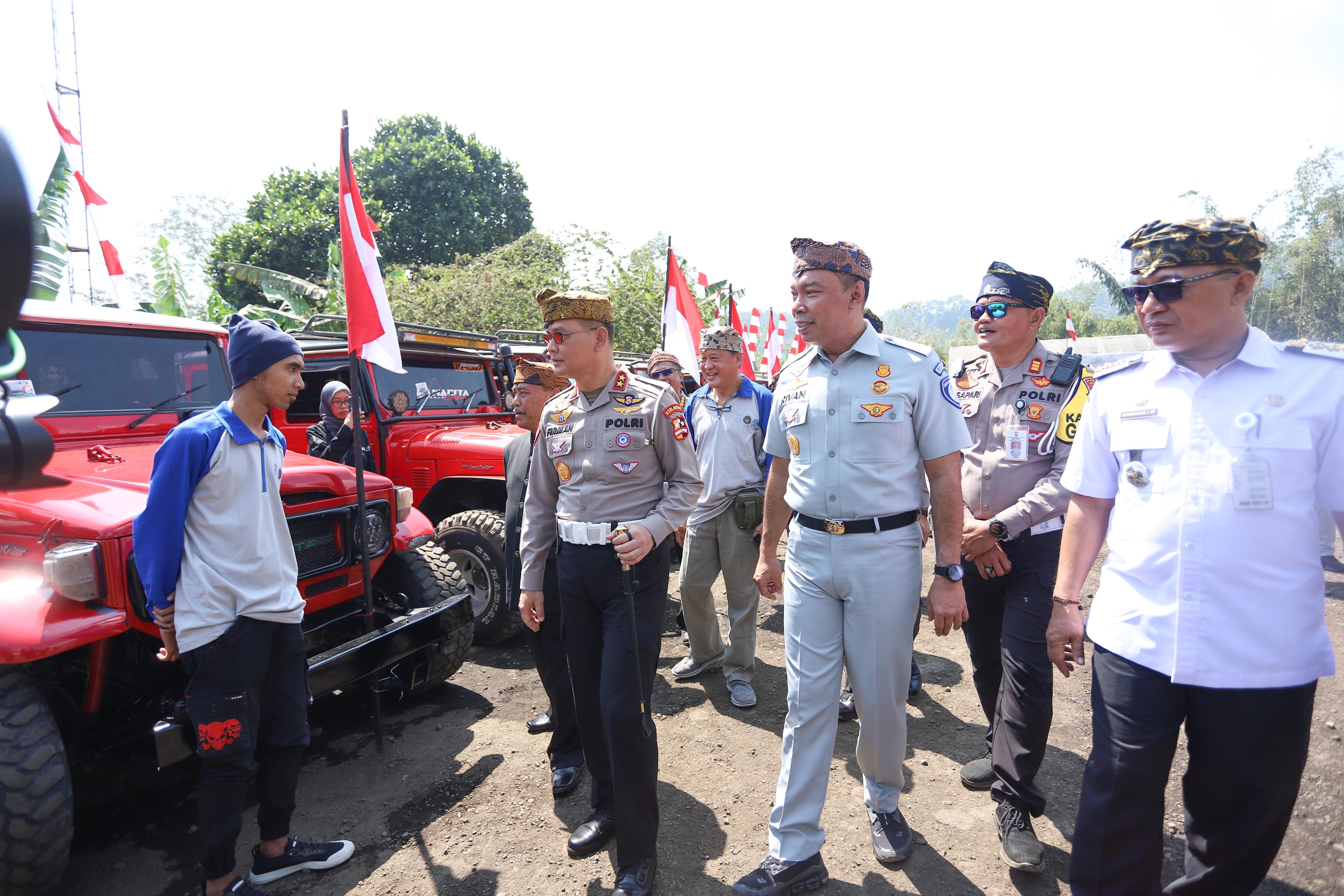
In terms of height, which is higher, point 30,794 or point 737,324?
point 737,324

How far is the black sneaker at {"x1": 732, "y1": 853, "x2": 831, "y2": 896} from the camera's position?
2312mm

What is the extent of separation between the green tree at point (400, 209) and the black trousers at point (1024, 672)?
2230cm

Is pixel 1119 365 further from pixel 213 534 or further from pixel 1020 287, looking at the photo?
pixel 213 534

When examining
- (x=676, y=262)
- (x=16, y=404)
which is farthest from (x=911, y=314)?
(x=16, y=404)

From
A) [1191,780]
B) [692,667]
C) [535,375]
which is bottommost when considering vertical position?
[692,667]

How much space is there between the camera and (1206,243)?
5.63 feet

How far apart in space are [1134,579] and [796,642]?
1.10m

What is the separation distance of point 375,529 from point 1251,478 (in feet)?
12.2

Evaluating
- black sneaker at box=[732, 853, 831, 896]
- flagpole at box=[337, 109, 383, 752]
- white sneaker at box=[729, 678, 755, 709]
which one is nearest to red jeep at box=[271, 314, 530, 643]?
flagpole at box=[337, 109, 383, 752]

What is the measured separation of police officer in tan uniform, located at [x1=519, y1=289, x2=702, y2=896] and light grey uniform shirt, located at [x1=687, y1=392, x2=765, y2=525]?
57.6 inches

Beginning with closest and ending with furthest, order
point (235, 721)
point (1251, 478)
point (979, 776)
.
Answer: point (1251, 478) < point (235, 721) < point (979, 776)

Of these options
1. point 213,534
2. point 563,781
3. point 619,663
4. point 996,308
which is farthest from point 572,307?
point 563,781

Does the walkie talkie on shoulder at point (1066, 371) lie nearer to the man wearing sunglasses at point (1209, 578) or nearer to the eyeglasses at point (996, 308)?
the eyeglasses at point (996, 308)

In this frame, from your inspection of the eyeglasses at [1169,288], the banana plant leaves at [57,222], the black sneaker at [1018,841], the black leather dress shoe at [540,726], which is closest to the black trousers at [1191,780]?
the black sneaker at [1018,841]
